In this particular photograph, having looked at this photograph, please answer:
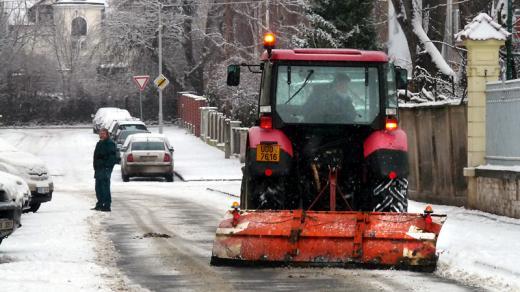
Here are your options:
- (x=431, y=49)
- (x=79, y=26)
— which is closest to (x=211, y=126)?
(x=431, y=49)

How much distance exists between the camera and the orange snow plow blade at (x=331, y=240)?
1257cm

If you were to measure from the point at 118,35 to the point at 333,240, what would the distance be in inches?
2200

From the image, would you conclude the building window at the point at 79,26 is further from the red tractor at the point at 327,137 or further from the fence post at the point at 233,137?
the red tractor at the point at 327,137

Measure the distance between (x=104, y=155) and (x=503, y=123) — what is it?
7390 mm

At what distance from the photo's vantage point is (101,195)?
72.3 ft

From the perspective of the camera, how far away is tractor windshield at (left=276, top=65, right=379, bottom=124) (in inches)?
569

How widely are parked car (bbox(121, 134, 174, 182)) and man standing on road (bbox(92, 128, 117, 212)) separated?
1542 centimetres

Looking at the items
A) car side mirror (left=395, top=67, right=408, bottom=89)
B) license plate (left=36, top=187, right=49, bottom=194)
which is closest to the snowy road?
license plate (left=36, top=187, right=49, bottom=194)

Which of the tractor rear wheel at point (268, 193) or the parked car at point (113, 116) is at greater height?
the tractor rear wheel at point (268, 193)

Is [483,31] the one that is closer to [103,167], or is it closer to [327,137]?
[327,137]

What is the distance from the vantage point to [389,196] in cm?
1400

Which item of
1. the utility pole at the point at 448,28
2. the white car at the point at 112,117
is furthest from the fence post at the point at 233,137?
the white car at the point at 112,117

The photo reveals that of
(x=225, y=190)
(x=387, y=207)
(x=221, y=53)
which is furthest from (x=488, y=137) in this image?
(x=221, y=53)

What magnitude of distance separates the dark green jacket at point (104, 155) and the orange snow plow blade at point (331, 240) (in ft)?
31.2
